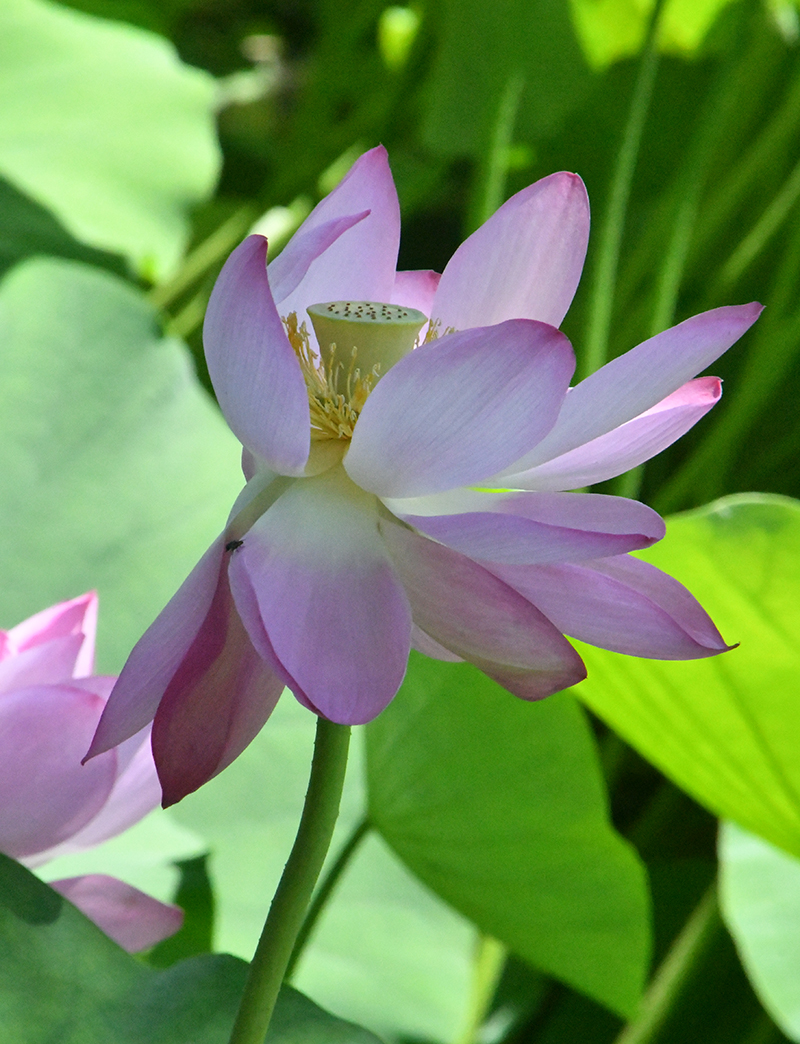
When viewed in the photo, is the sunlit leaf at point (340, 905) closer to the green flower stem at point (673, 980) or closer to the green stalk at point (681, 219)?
the green flower stem at point (673, 980)

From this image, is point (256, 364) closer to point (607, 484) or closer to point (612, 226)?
point (612, 226)

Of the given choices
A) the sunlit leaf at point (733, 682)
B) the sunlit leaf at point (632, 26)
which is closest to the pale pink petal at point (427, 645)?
the sunlit leaf at point (733, 682)

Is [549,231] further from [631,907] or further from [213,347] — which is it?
[631,907]

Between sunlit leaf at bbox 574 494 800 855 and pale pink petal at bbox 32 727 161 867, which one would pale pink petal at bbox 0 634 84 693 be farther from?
sunlit leaf at bbox 574 494 800 855

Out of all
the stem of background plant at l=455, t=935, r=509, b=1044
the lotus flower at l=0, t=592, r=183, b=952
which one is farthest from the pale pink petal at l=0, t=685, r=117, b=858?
the stem of background plant at l=455, t=935, r=509, b=1044

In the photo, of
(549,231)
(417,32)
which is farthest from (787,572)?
(417,32)

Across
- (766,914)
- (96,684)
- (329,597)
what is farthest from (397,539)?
(766,914)

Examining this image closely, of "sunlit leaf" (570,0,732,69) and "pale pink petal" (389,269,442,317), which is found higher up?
"sunlit leaf" (570,0,732,69)
